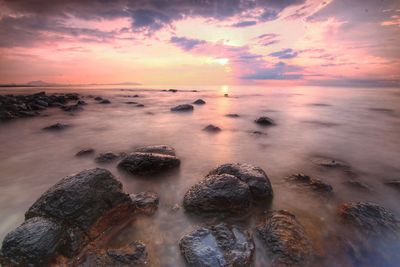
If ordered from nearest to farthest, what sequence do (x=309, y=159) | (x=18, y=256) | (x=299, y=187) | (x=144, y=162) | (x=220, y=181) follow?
(x=18, y=256), (x=220, y=181), (x=299, y=187), (x=144, y=162), (x=309, y=159)

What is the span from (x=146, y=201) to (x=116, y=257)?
1360 mm

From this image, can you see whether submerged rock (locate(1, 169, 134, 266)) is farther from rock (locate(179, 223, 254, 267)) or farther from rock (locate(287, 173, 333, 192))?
rock (locate(287, 173, 333, 192))

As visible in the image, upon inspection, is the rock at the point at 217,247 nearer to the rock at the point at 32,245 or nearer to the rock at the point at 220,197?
the rock at the point at 220,197

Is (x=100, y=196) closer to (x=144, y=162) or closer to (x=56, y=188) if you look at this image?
(x=56, y=188)

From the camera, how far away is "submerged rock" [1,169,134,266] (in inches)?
112

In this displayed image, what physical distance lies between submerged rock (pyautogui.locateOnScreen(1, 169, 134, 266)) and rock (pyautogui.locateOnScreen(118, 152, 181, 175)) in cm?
180

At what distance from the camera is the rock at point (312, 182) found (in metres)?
5.07

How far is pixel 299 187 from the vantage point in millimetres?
5219

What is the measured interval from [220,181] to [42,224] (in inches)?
110

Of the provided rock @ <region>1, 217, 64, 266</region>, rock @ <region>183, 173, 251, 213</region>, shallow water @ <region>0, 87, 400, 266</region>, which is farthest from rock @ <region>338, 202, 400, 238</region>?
rock @ <region>1, 217, 64, 266</region>

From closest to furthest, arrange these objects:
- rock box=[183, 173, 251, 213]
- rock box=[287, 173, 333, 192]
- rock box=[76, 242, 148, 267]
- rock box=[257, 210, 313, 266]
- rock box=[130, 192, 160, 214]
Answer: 1. rock box=[76, 242, 148, 267]
2. rock box=[257, 210, 313, 266]
3. rock box=[183, 173, 251, 213]
4. rock box=[130, 192, 160, 214]
5. rock box=[287, 173, 333, 192]

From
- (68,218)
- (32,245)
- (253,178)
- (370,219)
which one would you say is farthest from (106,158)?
(370,219)

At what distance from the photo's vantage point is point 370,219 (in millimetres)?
3848

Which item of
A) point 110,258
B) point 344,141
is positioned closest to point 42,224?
point 110,258
